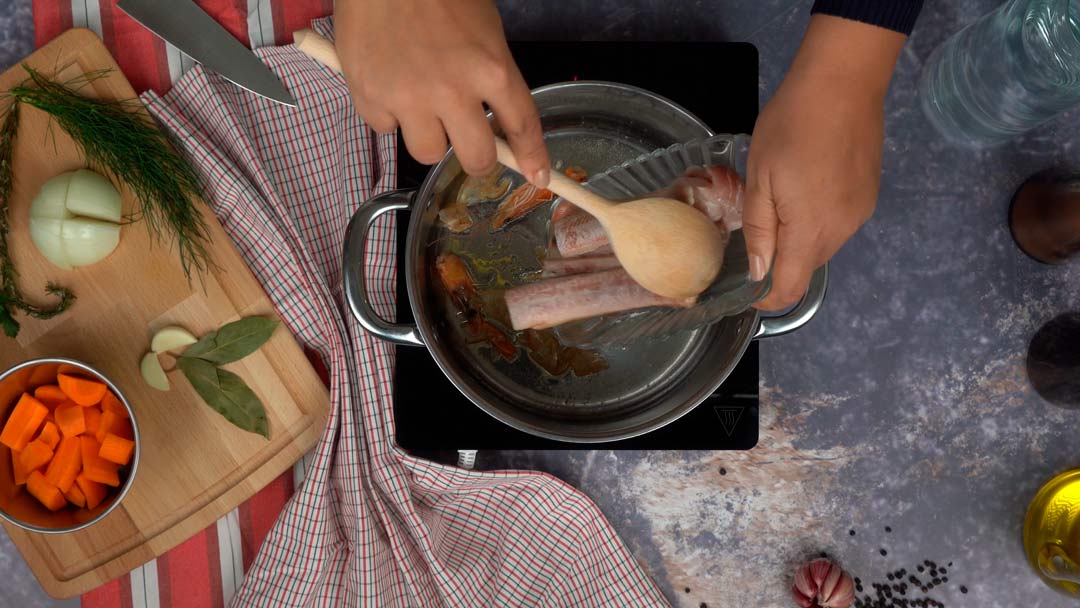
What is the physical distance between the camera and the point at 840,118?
66cm

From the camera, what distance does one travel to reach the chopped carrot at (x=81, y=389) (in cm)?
90

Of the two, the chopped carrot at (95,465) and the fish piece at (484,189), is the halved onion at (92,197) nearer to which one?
the chopped carrot at (95,465)

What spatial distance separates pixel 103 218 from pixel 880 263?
99cm

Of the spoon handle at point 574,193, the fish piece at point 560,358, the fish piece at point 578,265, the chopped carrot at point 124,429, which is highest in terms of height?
the spoon handle at point 574,193

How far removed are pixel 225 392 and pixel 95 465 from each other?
17 cm

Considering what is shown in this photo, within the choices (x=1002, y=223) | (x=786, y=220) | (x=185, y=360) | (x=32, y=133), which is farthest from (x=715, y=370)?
(x=32, y=133)

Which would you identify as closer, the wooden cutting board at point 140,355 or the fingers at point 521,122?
the fingers at point 521,122

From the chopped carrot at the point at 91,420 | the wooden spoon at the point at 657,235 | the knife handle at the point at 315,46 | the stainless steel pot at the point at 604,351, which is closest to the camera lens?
the knife handle at the point at 315,46

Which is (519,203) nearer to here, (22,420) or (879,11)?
(879,11)

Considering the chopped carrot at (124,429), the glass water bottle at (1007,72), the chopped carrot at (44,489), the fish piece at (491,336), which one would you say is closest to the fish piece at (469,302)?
the fish piece at (491,336)

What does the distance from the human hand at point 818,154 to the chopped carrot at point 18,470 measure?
2.89ft

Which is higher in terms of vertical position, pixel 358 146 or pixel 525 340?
pixel 358 146

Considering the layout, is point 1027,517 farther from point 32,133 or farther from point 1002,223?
point 32,133

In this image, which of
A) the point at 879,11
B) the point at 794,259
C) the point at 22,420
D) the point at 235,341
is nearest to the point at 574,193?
the point at 794,259
